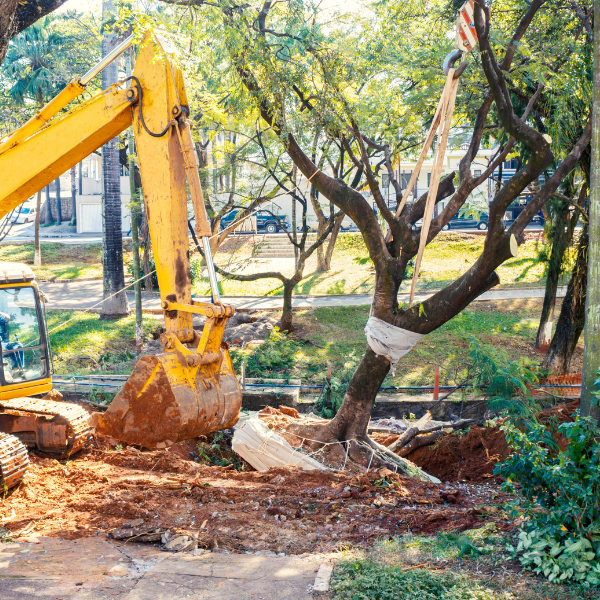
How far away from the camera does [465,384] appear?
10789 millimetres

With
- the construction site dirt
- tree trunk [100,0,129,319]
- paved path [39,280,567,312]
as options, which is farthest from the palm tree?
the construction site dirt

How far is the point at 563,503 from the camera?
202 inches

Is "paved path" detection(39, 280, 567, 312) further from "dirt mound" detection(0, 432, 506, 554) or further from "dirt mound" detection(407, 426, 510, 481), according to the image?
"dirt mound" detection(0, 432, 506, 554)

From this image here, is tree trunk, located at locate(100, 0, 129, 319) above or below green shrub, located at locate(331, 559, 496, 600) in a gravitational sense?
above

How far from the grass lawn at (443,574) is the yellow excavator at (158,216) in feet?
7.51

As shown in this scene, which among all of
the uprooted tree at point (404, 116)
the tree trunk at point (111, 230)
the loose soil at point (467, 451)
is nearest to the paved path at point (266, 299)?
the tree trunk at point (111, 230)

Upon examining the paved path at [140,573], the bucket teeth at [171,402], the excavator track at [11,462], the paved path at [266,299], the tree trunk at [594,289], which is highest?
the tree trunk at [594,289]

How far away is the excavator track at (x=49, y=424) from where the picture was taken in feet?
27.5

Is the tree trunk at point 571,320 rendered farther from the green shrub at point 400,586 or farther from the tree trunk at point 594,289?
the green shrub at point 400,586

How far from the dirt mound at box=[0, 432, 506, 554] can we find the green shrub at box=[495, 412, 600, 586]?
114 centimetres

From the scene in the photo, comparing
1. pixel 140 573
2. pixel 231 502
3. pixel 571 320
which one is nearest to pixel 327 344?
pixel 571 320

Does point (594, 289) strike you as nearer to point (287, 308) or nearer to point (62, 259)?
point (287, 308)

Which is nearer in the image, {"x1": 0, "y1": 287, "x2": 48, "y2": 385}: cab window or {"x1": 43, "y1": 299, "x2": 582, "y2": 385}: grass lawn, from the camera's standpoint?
{"x1": 0, "y1": 287, "x2": 48, "y2": 385}: cab window

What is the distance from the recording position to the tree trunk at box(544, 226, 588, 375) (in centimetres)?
1271
